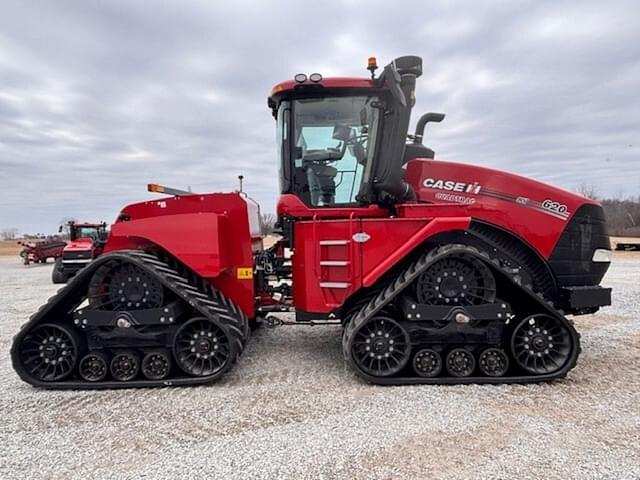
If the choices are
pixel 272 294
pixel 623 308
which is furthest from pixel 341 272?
pixel 623 308

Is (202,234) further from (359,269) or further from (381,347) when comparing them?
(381,347)

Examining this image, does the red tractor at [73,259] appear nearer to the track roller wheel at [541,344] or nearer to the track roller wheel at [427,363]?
the track roller wheel at [427,363]

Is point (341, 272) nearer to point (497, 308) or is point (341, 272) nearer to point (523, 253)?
point (497, 308)

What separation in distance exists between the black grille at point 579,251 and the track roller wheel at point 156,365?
13.8 feet

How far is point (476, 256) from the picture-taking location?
3.94 m

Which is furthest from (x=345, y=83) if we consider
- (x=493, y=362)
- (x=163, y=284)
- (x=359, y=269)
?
(x=493, y=362)

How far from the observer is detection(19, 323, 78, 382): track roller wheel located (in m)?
4.05

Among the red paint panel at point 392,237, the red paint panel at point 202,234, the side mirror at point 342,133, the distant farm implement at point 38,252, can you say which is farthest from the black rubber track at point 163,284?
the distant farm implement at point 38,252

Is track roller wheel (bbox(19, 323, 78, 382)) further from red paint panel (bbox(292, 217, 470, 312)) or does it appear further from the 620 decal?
the 620 decal

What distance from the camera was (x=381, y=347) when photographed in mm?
4047

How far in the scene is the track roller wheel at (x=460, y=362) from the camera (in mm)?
4031

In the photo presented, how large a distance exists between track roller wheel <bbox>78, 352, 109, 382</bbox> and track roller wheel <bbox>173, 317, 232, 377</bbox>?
72cm

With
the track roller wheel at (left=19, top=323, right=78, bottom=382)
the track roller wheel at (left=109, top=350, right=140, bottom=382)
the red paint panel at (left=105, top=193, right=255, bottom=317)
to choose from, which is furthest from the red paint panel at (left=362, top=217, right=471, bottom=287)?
the track roller wheel at (left=19, top=323, right=78, bottom=382)

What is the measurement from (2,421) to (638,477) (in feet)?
15.6
